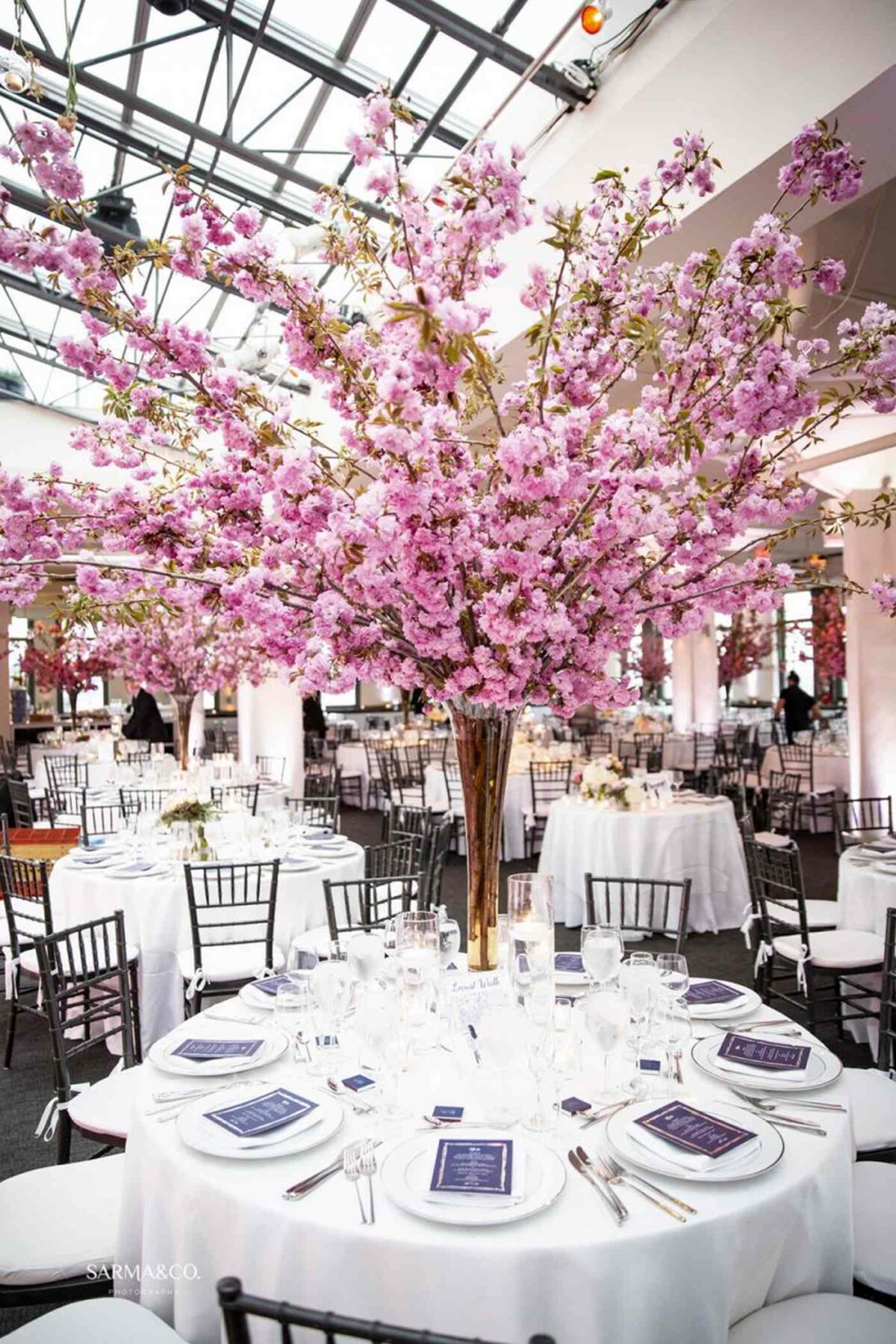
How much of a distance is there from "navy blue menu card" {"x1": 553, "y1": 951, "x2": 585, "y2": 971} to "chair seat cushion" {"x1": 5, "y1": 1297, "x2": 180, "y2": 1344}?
1.43 meters

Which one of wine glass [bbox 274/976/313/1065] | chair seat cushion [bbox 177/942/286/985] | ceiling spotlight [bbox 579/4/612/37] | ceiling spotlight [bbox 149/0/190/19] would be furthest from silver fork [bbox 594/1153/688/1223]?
ceiling spotlight [bbox 149/0/190/19]

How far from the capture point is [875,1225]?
211cm

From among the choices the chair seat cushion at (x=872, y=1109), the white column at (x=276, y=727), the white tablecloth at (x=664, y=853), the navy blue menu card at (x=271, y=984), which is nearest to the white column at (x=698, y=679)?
the white column at (x=276, y=727)

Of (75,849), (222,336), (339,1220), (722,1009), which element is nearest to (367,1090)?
(339,1220)

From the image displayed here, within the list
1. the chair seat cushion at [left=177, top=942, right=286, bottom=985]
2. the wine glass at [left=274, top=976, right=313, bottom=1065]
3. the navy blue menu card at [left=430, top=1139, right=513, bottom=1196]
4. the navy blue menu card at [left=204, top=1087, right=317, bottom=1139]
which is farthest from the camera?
the chair seat cushion at [left=177, top=942, right=286, bottom=985]

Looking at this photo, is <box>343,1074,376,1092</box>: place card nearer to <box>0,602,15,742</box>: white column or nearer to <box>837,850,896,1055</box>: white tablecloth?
<box>837,850,896,1055</box>: white tablecloth

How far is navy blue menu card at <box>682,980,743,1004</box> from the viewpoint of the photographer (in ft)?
8.58

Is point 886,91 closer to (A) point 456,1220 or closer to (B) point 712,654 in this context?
(A) point 456,1220

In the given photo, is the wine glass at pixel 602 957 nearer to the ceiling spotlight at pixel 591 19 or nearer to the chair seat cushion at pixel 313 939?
the chair seat cushion at pixel 313 939

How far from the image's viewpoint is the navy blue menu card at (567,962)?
290 centimetres

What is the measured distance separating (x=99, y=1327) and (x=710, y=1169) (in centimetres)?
116

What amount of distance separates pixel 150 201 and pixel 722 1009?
8957 millimetres

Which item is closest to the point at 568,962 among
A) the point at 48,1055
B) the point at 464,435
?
the point at 464,435

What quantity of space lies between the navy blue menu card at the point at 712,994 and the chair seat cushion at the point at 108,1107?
4.87 feet
